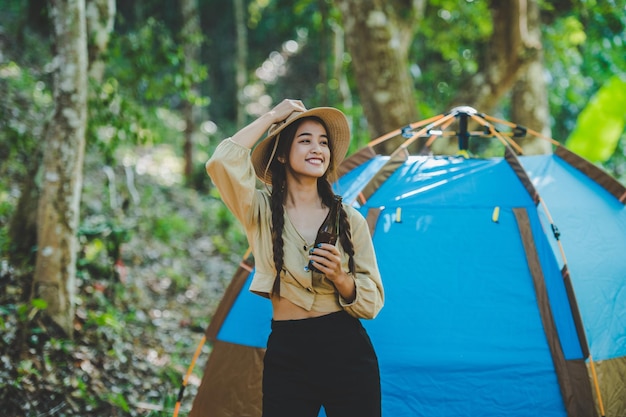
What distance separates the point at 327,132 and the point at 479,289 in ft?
3.89

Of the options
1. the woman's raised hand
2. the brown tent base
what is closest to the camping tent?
the brown tent base

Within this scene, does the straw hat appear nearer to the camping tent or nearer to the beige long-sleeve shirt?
the beige long-sleeve shirt

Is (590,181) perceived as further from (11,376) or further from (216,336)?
(11,376)

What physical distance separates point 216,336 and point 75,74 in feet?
6.17

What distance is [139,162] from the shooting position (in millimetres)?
10898

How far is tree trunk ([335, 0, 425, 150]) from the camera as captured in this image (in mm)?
4875

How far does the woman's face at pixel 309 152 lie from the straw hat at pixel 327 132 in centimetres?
5

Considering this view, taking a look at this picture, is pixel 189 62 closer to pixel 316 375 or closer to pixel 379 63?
pixel 379 63

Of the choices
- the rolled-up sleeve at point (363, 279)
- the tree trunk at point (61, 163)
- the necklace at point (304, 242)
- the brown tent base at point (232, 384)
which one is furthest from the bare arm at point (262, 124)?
the tree trunk at point (61, 163)

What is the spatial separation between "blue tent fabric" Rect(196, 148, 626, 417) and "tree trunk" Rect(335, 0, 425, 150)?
1851 millimetres

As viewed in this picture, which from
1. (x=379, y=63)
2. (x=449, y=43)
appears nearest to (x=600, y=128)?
(x=449, y=43)

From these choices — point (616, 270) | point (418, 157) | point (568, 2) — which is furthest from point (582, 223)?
point (568, 2)

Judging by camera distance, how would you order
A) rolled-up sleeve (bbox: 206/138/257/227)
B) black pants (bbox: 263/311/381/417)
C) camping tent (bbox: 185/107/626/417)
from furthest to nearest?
camping tent (bbox: 185/107/626/417), rolled-up sleeve (bbox: 206/138/257/227), black pants (bbox: 263/311/381/417)

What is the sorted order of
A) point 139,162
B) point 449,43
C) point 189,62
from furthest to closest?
point 139,162
point 189,62
point 449,43
